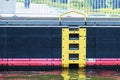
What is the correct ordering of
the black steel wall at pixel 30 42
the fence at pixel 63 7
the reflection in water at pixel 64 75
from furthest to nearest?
the fence at pixel 63 7, the black steel wall at pixel 30 42, the reflection in water at pixel 64 75

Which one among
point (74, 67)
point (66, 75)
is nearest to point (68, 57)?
point (74, 67)

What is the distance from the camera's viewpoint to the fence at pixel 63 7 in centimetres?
1380

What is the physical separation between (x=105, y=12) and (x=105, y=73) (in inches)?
112

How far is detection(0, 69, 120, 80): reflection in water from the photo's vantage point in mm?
10942

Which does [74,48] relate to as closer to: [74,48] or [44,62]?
[74,48]

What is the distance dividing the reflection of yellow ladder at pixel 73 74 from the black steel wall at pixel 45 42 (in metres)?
0.65

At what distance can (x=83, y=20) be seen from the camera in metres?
13.2

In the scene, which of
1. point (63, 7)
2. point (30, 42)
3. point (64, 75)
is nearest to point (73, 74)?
point (64, 75)

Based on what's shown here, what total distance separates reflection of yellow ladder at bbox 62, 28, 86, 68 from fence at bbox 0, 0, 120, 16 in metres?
1.51

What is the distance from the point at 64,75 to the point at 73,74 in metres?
0.31

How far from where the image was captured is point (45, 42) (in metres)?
12.5

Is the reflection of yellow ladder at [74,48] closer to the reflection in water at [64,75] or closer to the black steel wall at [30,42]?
the black steel wall at [30,42]

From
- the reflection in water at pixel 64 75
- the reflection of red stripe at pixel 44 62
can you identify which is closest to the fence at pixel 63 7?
the reflection of red stripe at pixel 44 62

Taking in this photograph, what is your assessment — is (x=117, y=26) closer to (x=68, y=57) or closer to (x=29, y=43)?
(x=68, y=57)
